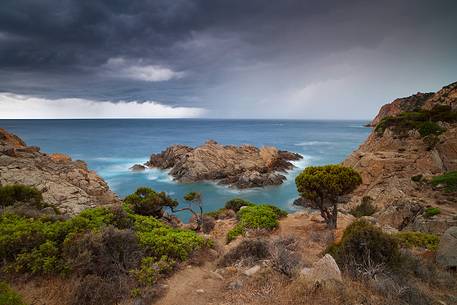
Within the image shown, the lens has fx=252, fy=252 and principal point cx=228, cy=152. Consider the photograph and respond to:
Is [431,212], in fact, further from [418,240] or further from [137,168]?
[137,168]

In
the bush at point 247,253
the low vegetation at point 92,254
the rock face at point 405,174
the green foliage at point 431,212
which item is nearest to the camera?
the low vegetation at point 92,254

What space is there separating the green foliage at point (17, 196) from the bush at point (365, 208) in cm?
2310

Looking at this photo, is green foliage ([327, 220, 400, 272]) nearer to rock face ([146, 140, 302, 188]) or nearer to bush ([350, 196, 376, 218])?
bush ([350, 196, 376, 218])

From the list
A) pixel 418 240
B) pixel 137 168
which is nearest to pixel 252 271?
pixel 418 240

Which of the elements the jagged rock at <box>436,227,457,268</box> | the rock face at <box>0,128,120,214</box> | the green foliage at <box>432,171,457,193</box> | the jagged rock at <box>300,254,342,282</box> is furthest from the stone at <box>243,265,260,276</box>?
the green foliage at <box>432,171,457,193</box>

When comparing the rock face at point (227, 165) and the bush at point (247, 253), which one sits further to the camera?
the rock face at point (227, 165)

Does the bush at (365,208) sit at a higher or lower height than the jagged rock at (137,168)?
higher

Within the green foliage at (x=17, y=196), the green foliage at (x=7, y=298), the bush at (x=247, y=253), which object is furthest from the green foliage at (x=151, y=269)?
the green foliage at (x=17, y=196)

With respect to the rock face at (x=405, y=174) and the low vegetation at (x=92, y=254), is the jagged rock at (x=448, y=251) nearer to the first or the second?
the rock face at (x=405, y=174)

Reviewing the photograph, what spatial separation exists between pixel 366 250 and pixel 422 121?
33718 millimetres

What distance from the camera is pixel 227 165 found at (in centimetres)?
4662

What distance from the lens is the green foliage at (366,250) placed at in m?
7.23

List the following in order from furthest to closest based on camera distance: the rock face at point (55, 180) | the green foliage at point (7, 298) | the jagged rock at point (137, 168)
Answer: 1. the jagged rock at point (137, 168)
2. the rock face at point (55, 180)
3. the green foliage at point (7, 298)

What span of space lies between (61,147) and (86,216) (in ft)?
285
